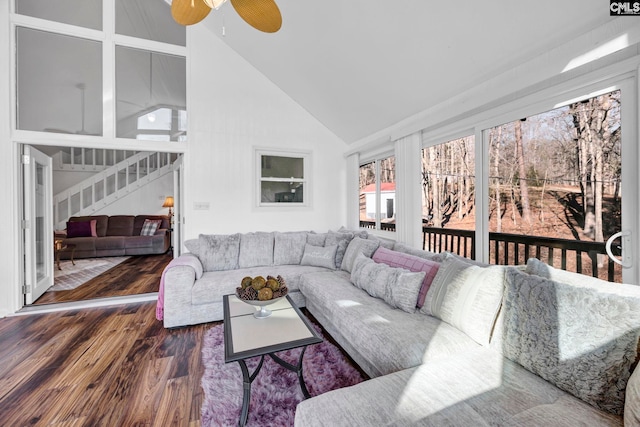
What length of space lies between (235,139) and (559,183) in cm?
366

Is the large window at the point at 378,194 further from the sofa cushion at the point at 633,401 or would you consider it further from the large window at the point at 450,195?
the sofa cushion at the point at 633,401

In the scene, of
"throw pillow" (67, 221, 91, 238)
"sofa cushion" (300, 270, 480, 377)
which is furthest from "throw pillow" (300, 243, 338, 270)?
"throw pillow" (67, 221, 91, 238)

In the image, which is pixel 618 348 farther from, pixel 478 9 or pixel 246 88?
pixel 246 88

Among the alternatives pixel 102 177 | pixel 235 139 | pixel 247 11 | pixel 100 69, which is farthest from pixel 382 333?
pixel 102 177

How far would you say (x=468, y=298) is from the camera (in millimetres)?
1580

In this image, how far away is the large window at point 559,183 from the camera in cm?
165

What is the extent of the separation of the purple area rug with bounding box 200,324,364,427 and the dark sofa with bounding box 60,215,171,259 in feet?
16.5

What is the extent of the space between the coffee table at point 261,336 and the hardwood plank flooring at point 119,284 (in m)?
2.64

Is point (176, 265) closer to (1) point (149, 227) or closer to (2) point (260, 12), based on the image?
(2) point (260, 12)

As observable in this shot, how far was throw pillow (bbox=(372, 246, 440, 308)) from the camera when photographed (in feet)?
6.39

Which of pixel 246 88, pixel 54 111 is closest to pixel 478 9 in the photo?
pixel 246 88

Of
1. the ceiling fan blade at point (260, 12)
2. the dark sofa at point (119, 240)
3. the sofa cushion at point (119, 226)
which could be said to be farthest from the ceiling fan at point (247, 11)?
the sofa cushion at point (119, 226)

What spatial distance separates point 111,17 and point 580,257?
5.37 m

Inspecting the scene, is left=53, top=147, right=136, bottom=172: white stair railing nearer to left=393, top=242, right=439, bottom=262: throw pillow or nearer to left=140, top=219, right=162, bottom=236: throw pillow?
left=140, top=219, right=162, bottom=236: throw pillow
